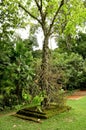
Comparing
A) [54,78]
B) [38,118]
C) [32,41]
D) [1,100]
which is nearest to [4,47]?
[1,100]

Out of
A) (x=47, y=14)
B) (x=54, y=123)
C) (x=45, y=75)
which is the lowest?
(x=54, y=123)

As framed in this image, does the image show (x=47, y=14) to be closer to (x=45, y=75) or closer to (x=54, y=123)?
(x=45, y=75)

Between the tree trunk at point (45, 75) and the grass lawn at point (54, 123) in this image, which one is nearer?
the grass lawn at point (54, 123)

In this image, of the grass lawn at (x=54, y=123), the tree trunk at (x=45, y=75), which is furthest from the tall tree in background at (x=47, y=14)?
the grass lawn at (x=54, y=123)

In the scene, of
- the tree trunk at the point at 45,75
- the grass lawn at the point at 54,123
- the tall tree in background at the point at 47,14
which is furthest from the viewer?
the tall tree in background at the point at 47,14

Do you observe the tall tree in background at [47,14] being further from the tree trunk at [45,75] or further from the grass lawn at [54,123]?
the grass lawn at [54,123]

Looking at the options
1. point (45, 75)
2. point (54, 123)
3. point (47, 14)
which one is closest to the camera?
point (54, 123)

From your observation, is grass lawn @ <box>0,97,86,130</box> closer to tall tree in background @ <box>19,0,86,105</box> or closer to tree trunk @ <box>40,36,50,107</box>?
tree trunk @ <box>40,36,50,107</box>

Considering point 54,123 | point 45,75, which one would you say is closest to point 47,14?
point 45,75

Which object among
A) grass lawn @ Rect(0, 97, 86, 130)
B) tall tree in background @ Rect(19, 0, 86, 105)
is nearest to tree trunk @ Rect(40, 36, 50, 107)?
tall tree in background @ Rect(19, 0, 86, 105)

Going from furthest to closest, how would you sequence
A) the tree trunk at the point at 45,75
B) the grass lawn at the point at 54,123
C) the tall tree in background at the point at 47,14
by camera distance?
the tall tree in background at the point at 47,14 → the tree trunk at the point at 45,75 → the grass lawn at the point at 54,123

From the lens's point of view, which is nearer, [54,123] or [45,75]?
[54,123]

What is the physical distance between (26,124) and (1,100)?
12.9 feet

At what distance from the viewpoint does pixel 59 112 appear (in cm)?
951
